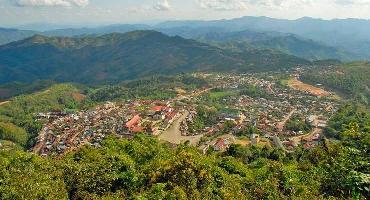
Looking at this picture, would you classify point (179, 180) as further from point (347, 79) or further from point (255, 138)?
point (347, 79)

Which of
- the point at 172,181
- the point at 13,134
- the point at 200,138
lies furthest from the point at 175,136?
A: the point at 172,181

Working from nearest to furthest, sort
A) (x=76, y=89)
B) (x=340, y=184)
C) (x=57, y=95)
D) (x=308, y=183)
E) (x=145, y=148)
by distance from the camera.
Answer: (x=340, y=184), (x=308, y=183), (x=145, y=148), (x=57, y=95), (x=76, y=89)

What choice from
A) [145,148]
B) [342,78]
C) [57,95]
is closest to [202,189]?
[145,148]

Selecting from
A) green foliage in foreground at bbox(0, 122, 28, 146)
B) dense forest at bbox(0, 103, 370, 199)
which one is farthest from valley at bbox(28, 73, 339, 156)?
dense forest at bbox(0, 103, 370, 199)

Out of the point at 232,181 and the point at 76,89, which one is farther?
the point at 76,89

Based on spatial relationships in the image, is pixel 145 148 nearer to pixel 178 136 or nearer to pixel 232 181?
pixel 232 181

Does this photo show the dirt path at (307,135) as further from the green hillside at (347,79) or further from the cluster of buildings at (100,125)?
the green hillside at (347,79)

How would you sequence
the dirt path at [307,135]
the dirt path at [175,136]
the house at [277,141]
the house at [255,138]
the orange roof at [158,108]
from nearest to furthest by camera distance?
1. the house at [277,141]
2. the house at [255,138]
3. the dirt path at [175,136]
4. the dirt path at [307,135]
5. the orange roof at [158,108]

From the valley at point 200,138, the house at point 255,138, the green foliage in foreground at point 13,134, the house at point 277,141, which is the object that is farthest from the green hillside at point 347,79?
the green foliage in foreground at point 13,134
